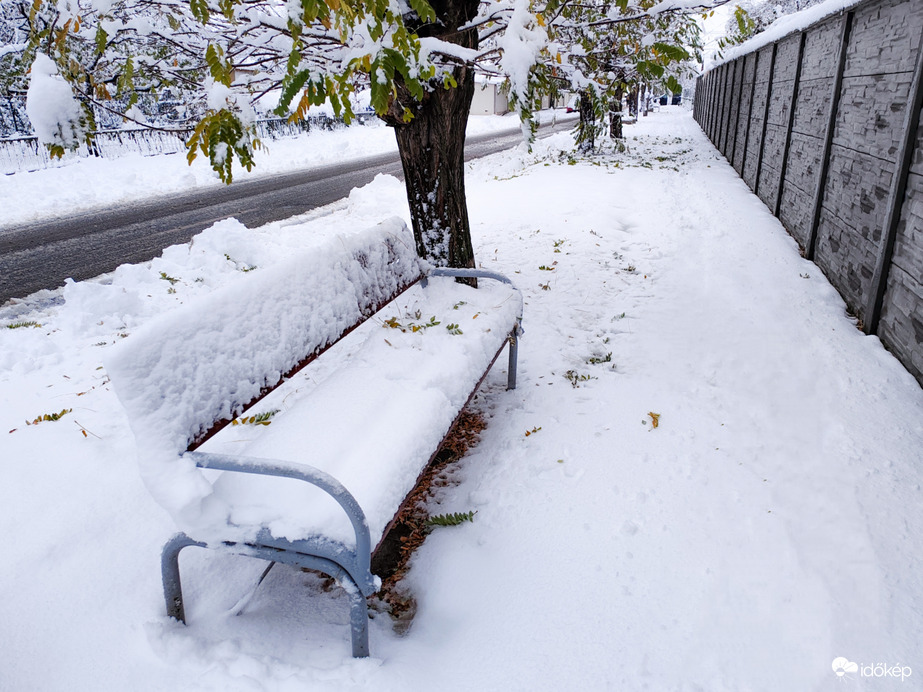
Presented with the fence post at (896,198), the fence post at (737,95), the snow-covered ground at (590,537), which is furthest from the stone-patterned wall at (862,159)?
the fence post at (737,95)

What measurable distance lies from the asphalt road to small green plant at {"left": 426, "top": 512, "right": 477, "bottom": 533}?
635 cm

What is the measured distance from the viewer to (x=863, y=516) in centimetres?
263

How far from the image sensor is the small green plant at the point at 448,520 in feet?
9.15

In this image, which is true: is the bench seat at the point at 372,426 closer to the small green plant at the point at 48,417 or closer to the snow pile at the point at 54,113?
the small green plant at the point at 48,417

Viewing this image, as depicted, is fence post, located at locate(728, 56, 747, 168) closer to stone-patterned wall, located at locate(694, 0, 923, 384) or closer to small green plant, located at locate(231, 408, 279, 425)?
stone-patterned wall, located at locate(694, 0, 923, 384)

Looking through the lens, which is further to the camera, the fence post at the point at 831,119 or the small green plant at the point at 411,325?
the fence post at the point at 831,119

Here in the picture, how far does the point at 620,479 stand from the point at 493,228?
5.85 m

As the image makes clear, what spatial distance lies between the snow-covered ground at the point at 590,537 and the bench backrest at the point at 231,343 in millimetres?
610

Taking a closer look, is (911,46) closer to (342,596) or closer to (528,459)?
(528,459)

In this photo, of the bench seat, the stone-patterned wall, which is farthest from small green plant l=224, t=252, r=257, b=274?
the stone-patterned wall

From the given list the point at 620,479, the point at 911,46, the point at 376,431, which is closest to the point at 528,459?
the point at 620,479

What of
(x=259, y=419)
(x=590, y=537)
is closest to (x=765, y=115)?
(x=590, y=537)

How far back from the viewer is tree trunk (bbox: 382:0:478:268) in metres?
4.14

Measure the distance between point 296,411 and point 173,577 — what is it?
0.82m
